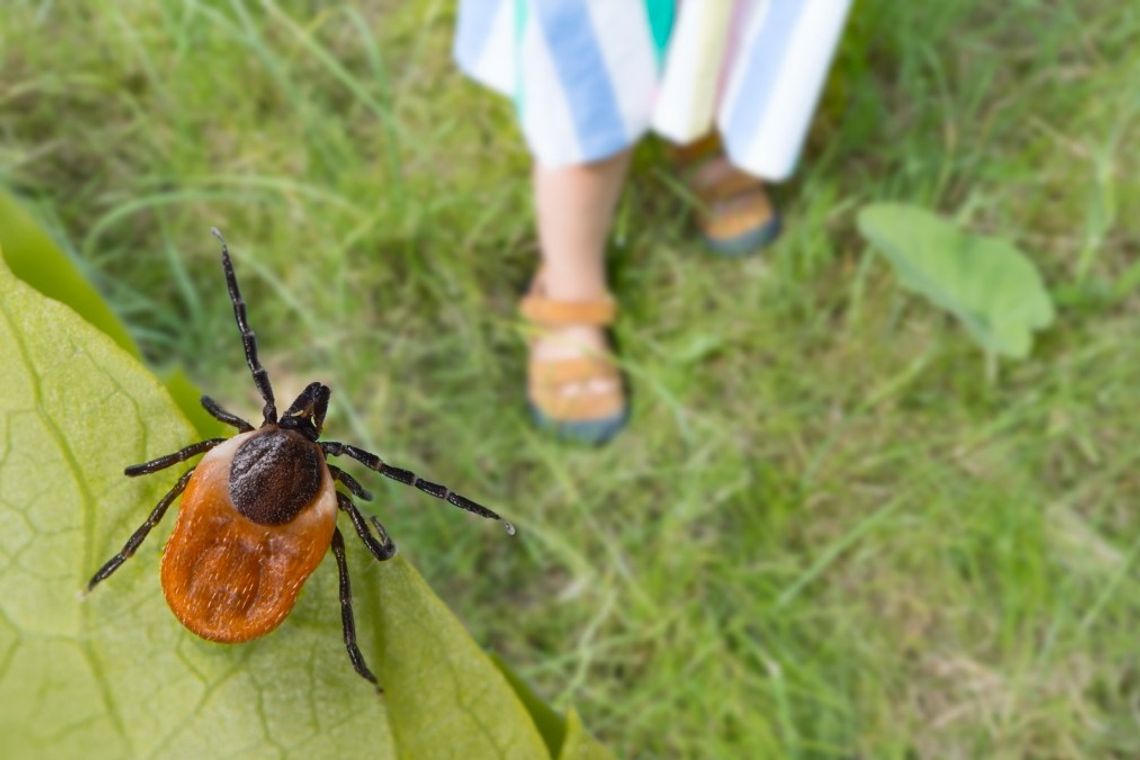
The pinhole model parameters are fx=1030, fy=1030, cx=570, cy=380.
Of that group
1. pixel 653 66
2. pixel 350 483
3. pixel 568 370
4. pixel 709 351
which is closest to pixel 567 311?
pixel 568 370

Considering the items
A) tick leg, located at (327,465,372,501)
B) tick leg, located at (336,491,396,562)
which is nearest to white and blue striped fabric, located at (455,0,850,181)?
tick leg, located at (327,465,372,501)

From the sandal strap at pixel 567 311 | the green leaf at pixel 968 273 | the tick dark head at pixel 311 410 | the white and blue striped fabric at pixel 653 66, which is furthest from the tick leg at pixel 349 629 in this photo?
the green leaf at pixel 968 273

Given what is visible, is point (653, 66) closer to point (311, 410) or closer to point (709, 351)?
point (709, 351)

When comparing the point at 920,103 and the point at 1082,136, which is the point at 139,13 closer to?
the point at 920,103

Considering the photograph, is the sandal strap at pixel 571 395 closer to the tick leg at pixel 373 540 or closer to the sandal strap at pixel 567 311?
the sandal strap at pixel 567 311

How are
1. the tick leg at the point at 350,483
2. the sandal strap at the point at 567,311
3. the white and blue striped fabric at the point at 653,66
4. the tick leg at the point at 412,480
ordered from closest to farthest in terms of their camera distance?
the tick leg at the point at 350,483 < the tick leg at the point at 412,480 < the white and blue striped fabric at the point at 653,66 < the sandal strap at the point at 567,311

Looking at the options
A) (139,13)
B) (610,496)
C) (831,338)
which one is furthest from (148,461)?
(139,13)

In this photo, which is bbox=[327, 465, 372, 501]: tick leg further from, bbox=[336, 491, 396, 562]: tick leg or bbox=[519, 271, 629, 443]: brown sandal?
bbox=[519, 271, 629, 443]: brown sandal
